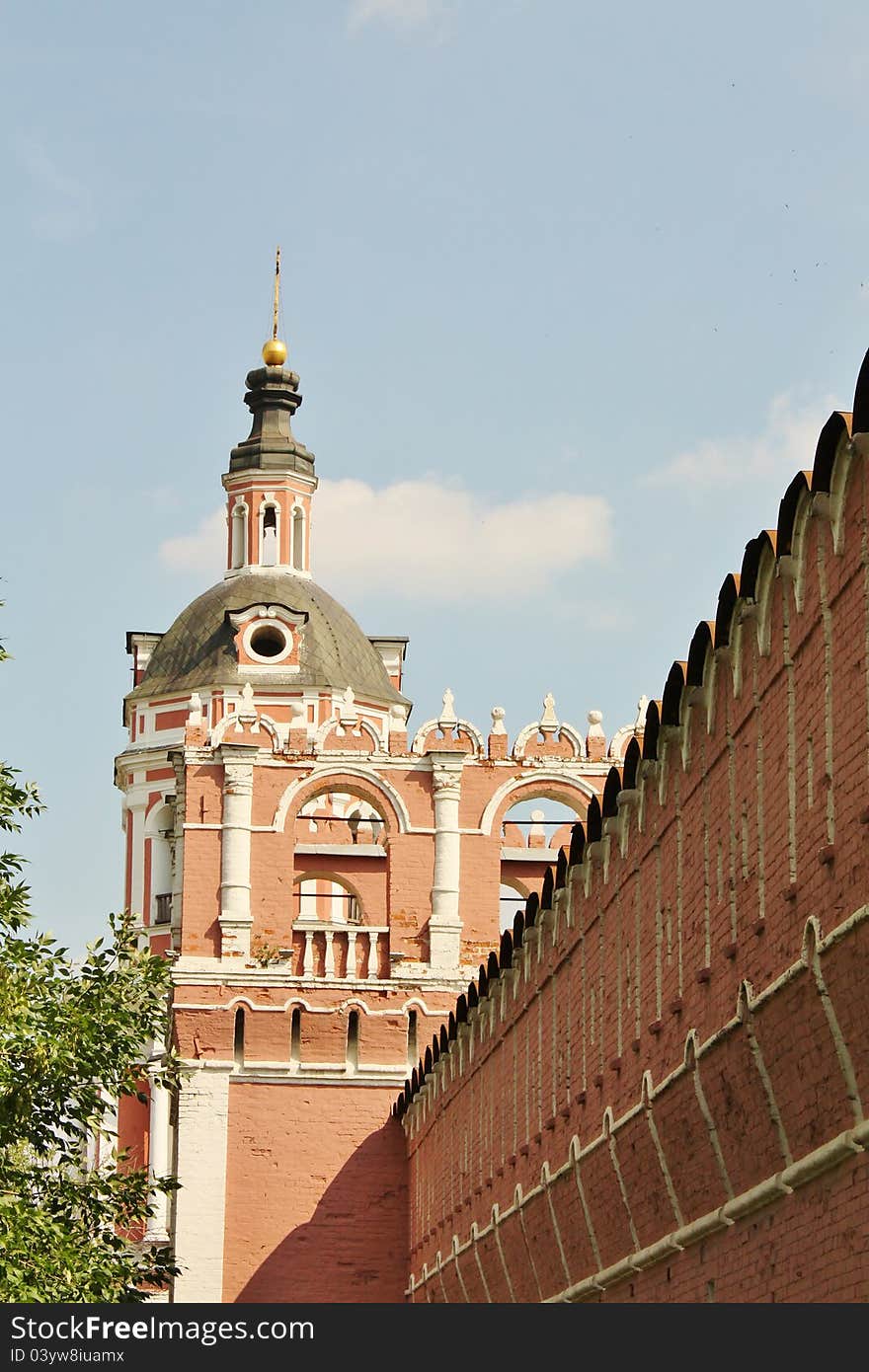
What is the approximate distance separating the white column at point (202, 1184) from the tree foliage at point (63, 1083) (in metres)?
11.1

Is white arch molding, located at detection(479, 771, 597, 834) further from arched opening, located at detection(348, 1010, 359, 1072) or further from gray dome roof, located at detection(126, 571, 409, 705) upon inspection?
gray dome roof, located at detection(126, 571, 409, 705)

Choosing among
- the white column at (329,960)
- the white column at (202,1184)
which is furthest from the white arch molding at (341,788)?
the white column at (202,1184)

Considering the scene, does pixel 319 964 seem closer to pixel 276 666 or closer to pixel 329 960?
pixel 329 960

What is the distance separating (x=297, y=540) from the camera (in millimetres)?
56438

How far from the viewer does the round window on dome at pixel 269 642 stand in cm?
5312

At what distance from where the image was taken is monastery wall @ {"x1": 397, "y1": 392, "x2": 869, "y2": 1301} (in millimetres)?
11992

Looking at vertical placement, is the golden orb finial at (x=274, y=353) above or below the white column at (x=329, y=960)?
above

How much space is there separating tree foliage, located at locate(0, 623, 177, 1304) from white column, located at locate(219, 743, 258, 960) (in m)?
12.6

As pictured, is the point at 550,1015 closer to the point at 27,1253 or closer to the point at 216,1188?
the point at 27,1253

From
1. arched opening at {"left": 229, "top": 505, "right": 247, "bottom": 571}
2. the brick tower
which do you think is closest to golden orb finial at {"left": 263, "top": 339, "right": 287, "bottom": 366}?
arched opening at {"left": 229, "top": 505, "right": 247, "bottom": 571}

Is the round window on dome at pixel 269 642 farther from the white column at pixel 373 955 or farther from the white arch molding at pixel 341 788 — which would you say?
the white column at pixel 373 955

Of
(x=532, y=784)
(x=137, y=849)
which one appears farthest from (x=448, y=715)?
(x=137, y=849)

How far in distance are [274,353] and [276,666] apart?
1031 cm

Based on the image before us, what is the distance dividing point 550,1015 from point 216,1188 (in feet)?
42.3
